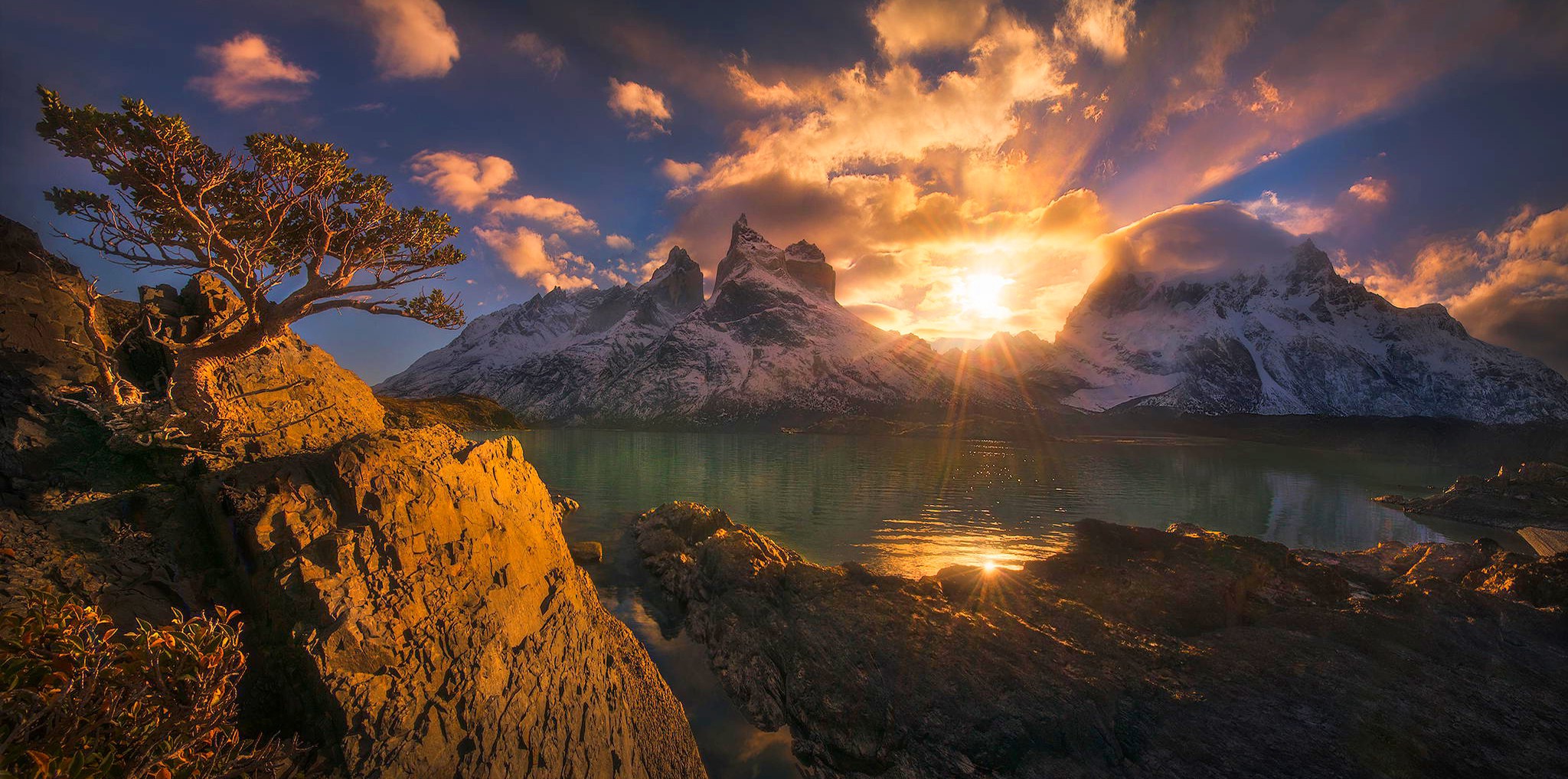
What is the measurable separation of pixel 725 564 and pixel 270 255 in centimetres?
1302

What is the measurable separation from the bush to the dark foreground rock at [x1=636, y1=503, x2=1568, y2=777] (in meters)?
8.44

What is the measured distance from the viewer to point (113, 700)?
398 centimetres

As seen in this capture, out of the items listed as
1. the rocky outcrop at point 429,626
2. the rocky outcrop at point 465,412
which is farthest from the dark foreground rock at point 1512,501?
the rocky outcrop at point 465,412

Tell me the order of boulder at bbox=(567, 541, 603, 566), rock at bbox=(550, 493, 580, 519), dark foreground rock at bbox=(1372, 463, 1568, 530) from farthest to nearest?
dark foreground rock at bbox=(1372, 463, 1568, 530)
rock at bbox=(550, 493, 580, 519)
boulder at bbox=(567, 541, 603, 566)

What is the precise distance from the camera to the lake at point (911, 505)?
50.3ft

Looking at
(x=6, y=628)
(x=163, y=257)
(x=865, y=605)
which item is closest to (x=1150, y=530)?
(x=865, y=605)

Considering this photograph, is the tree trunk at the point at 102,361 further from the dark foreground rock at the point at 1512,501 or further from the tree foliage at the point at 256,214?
the dark foreground rock at the point at 1512,501

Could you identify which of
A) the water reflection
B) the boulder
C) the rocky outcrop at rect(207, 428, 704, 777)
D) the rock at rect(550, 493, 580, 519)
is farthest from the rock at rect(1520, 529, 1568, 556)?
the rock at rect(550, 493, 580, 519)

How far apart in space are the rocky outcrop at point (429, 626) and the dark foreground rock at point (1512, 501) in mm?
65020

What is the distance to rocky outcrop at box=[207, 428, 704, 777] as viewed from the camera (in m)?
6.07

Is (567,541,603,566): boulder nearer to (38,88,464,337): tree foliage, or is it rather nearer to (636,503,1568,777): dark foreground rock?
(636,503,1568,777): dark foreground rock

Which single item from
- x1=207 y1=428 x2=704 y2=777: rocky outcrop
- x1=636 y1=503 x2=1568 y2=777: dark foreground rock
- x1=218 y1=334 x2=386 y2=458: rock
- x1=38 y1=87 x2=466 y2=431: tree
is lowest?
x1=636 y1=503 x2=1568 y2=777: dark foreground rock

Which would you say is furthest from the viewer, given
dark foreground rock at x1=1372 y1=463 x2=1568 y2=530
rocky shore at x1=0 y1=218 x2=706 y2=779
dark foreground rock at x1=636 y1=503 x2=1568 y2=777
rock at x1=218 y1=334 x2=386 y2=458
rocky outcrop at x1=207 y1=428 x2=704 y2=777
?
dark foreground rock at x1=1372 y1=463 x2=1568 y2=530

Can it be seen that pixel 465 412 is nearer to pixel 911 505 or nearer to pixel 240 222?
pixel 911 505
